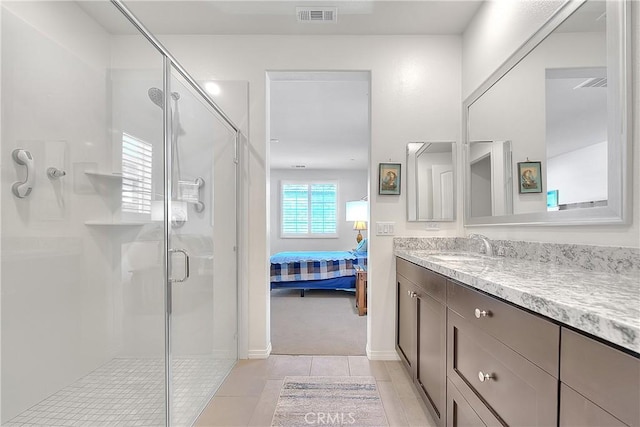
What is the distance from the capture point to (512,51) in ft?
5.89

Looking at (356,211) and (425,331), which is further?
(356,211)

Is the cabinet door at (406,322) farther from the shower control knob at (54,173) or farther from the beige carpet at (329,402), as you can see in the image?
the shower control knob at (54,173)

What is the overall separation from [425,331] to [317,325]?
1.82m

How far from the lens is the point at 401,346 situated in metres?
2.23

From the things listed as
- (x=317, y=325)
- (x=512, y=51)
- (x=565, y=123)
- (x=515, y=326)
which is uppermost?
(x=512, y=51)

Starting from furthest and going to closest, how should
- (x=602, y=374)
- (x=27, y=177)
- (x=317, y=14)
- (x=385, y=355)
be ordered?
(x=385, y=355)
(x=317, y=14)
(x=27, y=177)
(x=602, y=374)

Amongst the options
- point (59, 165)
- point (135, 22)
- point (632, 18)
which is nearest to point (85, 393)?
point (59, 165)

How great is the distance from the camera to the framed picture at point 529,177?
1.52 m

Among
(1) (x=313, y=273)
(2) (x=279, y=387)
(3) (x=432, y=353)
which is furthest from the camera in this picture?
(1) (x=313, y=273)

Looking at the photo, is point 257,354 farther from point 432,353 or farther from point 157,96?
point 157,96

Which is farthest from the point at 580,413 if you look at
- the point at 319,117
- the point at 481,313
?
the point at 319,117

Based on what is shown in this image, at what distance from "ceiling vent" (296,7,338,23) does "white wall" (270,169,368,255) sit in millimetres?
5458

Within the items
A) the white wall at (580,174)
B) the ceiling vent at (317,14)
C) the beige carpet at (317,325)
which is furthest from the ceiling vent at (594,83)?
the beige carpet at (317,325)

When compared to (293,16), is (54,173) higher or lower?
lower
